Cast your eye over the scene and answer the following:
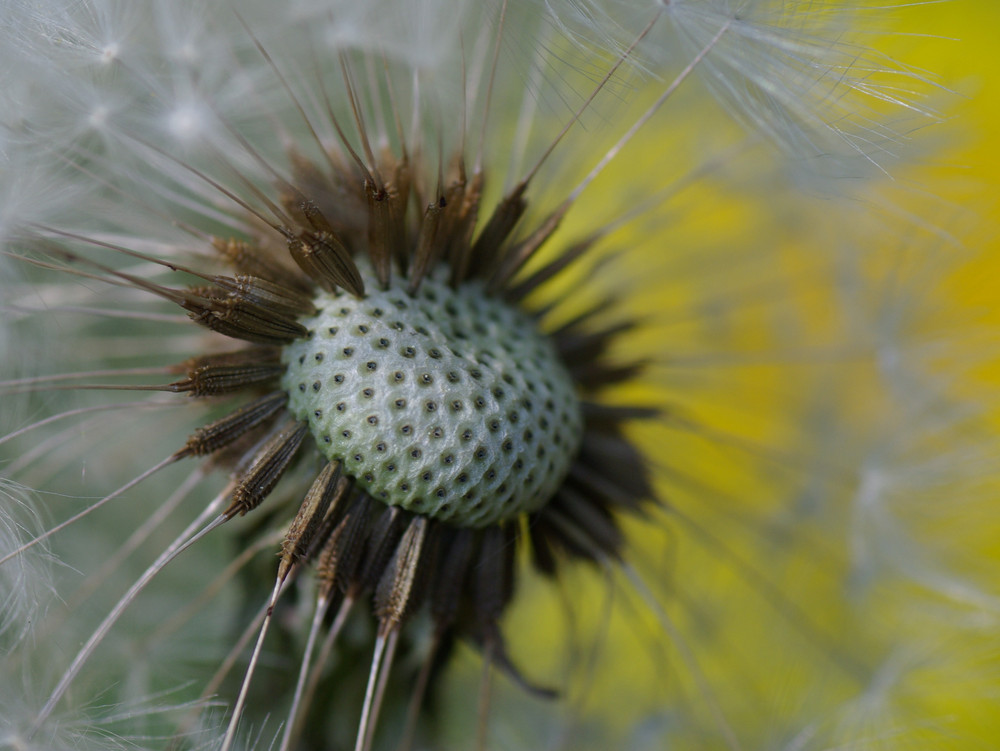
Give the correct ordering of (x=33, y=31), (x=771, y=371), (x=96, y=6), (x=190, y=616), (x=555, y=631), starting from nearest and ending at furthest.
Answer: (x=33, y=31) < (x=96, y=6) < (x=190, y=616) < (x=555, y=631) < (x=771, y=371)

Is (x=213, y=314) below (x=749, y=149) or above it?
below

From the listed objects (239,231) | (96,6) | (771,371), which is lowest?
(239,231)

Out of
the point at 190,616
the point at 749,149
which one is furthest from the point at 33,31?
the point at 749,149

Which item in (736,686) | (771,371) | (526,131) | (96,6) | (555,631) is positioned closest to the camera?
(96,6)

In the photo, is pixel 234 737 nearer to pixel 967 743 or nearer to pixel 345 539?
pixel 345 539
